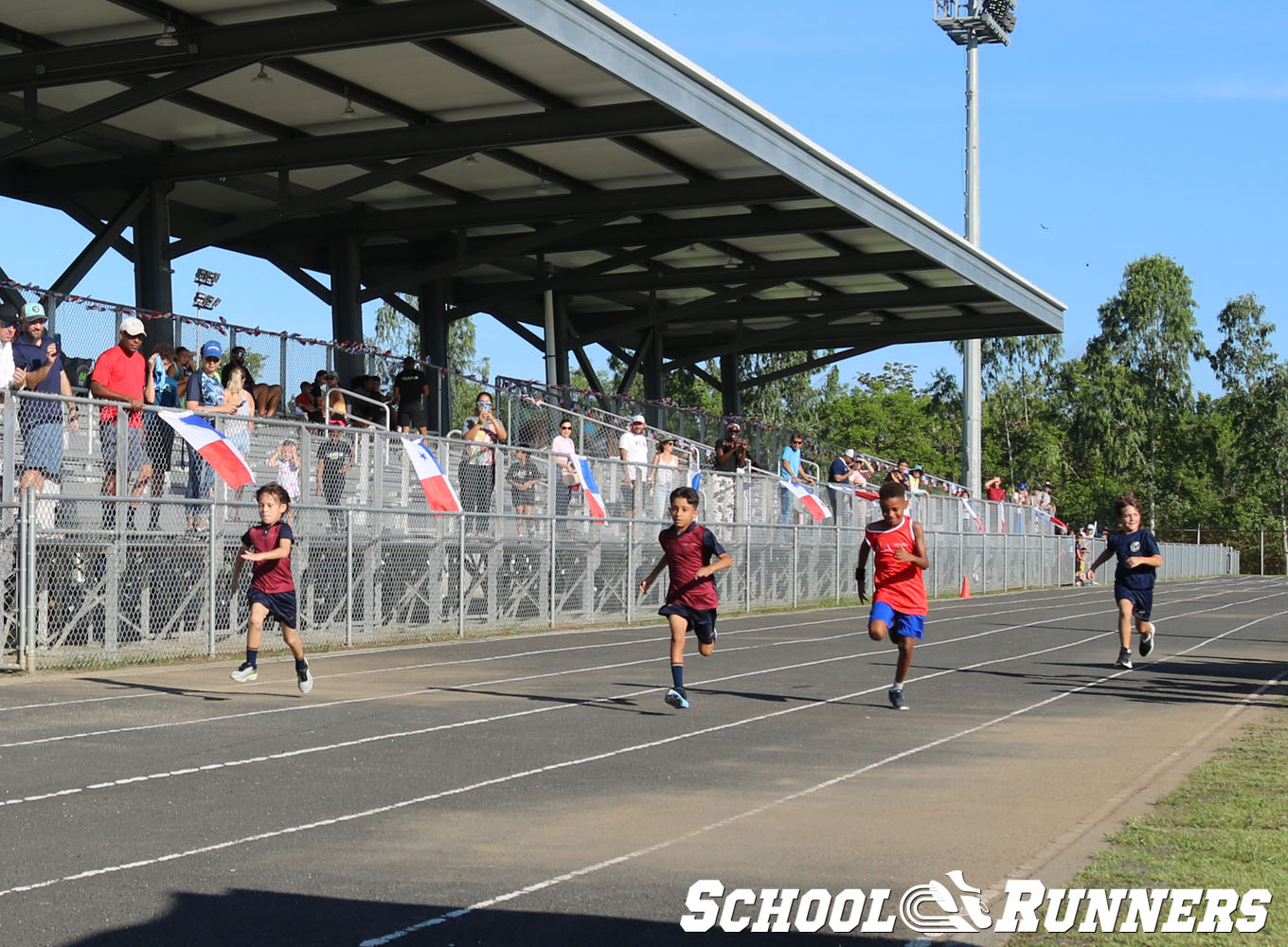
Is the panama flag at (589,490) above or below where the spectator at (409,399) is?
below

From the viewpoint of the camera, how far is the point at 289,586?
1345cm

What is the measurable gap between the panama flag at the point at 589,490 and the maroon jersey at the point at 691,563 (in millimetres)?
9753

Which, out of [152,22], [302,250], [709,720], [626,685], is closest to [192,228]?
[302,250]

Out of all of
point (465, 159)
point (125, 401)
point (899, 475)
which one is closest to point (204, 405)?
point (125, 401)

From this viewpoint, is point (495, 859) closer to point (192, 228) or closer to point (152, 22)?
point (152, 22)

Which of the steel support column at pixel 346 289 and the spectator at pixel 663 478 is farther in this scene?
the steel support column at pixel 346 289

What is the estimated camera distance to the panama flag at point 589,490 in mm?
22906

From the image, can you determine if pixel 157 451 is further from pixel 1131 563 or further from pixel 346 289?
pixel 346 289

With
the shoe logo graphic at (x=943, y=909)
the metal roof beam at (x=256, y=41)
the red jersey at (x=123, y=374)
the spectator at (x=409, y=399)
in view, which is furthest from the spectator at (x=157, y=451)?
the shoe logo graphic at (x=943, y=909)

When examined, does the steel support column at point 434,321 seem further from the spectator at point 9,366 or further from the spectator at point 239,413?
the spectator at point 9,366

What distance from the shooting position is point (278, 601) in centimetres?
1332

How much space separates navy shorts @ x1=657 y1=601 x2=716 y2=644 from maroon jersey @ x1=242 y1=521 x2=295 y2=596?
10.1 ft

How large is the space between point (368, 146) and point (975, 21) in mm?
34609

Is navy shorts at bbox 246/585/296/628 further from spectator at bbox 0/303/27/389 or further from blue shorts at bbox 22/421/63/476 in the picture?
spectator at bbox 0/303/27/389
